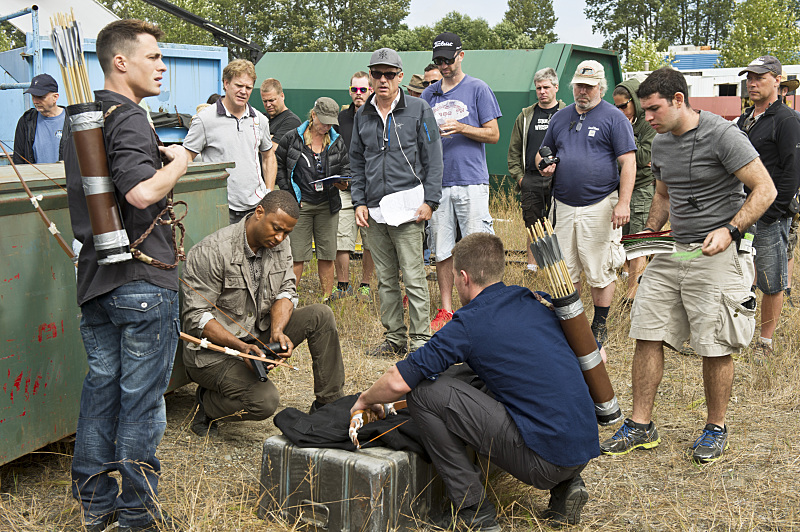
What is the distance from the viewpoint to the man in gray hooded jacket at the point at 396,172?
544 cm

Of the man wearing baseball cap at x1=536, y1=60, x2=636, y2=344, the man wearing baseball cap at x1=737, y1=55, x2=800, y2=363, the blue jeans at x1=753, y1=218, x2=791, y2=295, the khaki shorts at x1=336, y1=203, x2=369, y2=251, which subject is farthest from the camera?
the khaki shorts at x1=336, y1=203, x2=369, y2=251

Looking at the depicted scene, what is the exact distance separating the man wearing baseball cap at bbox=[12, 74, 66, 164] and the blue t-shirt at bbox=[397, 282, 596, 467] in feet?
16.9

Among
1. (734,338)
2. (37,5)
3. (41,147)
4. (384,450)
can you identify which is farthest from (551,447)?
(37,5)

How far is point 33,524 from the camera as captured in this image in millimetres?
3238

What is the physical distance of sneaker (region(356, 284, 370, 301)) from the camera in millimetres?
7207

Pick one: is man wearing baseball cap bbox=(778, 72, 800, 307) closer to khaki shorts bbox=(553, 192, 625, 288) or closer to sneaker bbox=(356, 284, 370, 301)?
khaki shorts bbox=(553, 192, 625, 288)

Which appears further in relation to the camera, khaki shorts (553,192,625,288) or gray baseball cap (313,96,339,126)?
gray baseball cap (313,96,339,126)

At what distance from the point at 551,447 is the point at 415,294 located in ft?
8.71

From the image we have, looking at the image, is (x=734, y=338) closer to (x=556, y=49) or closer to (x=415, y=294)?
(x=415, y=294)

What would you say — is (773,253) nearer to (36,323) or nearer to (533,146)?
(533,146)

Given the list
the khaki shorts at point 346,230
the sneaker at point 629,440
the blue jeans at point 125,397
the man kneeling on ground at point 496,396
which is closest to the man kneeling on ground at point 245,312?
the blue jeans at point 125,397

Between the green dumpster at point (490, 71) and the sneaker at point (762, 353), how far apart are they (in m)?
6.38

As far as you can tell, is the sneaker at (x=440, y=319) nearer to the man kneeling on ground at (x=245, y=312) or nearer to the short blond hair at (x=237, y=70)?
the man kneeling on ground at (x=245, y=312)

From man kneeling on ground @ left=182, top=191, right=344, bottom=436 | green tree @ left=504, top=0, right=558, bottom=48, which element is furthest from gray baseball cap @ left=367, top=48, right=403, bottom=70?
green tree @ left=504, top=0, right=558, bottom=48
